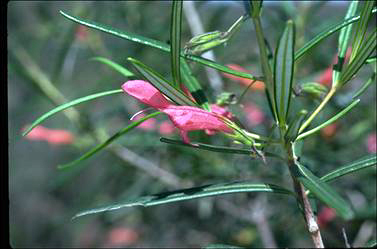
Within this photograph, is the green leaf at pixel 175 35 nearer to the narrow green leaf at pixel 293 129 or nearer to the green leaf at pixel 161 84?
the green leaf at pixel 161 84

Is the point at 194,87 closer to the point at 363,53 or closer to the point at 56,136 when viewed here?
the point at 363,53

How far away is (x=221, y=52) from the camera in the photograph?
180cm

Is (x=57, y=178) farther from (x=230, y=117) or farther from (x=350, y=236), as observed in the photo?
(x=230, y=117)

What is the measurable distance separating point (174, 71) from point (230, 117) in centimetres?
13

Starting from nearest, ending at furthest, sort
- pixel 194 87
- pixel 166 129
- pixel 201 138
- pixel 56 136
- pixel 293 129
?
pixel 293 129, pixel 194 87, pixel 201 138, pixel 166 129, pixel 56 136

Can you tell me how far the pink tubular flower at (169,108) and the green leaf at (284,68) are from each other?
0.29 ft

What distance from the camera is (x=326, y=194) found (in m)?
0.50

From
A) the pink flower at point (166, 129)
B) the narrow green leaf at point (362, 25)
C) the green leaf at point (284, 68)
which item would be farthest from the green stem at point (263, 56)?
the pink flower at point (166, 129)

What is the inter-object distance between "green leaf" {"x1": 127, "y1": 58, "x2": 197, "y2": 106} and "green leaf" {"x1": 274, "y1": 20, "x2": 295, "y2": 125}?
0.10 metres

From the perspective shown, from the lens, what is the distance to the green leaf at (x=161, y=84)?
53cm

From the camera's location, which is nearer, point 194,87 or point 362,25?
point 362,25

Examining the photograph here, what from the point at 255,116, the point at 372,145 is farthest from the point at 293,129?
the point at 255,116

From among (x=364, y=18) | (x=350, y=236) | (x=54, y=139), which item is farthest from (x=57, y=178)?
(x=364, y=18)

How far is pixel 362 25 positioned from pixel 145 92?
249 mm
